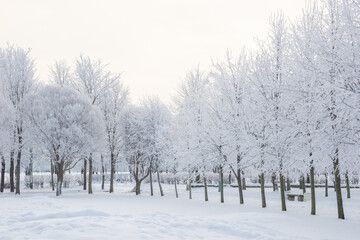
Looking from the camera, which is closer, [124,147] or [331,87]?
[331,87]

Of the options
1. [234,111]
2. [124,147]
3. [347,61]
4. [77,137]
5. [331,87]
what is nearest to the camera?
[331,87]

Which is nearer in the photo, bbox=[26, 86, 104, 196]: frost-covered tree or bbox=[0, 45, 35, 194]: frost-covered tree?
bbox=[26, 86, 104, 196]: frost-covered tree

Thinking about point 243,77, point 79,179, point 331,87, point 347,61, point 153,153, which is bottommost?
point 79,179

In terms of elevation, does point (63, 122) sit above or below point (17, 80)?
below

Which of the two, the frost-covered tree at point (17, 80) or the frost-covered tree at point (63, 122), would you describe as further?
the frost-covered tree at point (17, 80)

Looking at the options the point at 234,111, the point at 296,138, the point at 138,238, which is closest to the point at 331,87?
the point at 296,138

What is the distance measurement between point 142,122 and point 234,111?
34.7 ft

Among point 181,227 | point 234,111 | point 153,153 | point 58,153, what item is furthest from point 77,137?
point 181,227

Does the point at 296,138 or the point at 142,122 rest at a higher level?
the point at 142,122

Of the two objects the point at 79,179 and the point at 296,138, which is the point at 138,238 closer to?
the point at 296,138

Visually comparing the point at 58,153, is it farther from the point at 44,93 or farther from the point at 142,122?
the point at 142,122

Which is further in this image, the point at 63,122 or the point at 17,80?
the point at 17,80

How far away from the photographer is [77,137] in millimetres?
21906

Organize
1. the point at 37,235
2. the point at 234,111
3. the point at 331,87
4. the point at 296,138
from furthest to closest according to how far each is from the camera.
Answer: the point at 234,111 < the point at 296,138 < the point at 331,87 < the point at 37,235
